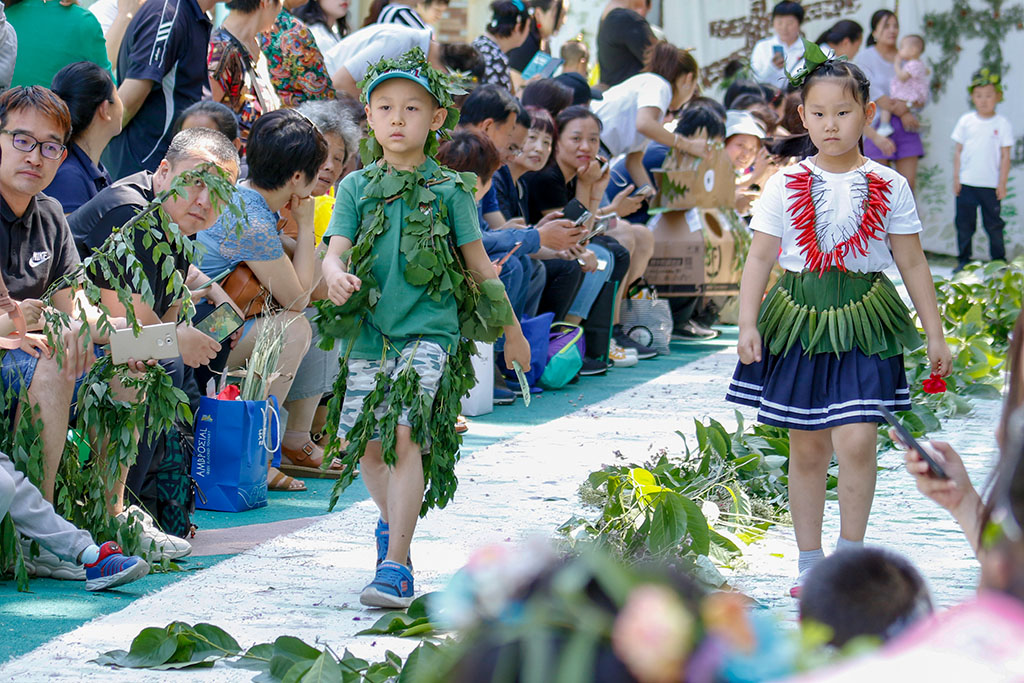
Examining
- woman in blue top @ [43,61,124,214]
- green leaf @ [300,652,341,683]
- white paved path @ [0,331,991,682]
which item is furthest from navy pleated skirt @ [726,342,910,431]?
woman in blue top @ [43,61,124,214]

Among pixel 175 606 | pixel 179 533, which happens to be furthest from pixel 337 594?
pixel 179 533

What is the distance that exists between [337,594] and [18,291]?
1.35 m

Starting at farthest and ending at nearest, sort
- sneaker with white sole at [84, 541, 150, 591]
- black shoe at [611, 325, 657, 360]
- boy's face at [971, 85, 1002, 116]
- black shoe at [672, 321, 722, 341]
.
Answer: boy's face at [971, 85, 1002, 116] → black shoe at [672, 321, 722, 341] → black shoe at [611, 325, 657, 360] → sneaker with white sole at [84, 541, 150, 591]

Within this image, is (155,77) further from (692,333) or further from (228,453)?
(692,333)

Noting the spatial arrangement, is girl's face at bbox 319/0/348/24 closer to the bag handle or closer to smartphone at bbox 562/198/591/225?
smartphone at bbox 562/198/591/225

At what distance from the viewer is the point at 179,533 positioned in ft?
13.2

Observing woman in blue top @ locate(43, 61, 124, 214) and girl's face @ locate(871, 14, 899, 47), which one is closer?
woman in blue top @ locate(43, 61, 124, 214)

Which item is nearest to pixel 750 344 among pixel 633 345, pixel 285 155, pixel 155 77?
pixel 285 155

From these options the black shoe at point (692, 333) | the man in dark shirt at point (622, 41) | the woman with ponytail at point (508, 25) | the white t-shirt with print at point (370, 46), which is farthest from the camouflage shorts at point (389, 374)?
the man in dark shirt at point (622, 41)

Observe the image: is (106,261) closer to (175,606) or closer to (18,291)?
(18,291)

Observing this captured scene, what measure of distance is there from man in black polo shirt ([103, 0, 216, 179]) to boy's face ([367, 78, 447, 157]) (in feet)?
7.65

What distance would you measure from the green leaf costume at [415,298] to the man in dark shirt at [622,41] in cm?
624

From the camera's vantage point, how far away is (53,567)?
3.56 metres

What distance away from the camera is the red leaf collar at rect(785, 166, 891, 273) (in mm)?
3600
